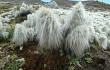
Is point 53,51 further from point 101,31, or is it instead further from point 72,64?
point 101,31

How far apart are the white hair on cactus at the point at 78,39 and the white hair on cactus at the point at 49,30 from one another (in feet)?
1.33

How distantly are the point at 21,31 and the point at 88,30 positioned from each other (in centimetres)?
263

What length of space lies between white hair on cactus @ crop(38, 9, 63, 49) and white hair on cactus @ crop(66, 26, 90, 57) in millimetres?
404

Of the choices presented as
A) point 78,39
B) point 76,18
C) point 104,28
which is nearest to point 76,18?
point 76,18

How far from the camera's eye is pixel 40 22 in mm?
9484

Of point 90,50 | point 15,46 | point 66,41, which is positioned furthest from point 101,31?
point 15,46

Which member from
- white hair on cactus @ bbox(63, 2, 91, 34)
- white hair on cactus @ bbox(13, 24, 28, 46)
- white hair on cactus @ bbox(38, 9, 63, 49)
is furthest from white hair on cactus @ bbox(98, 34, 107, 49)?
white hair on cactus @ bbox(13, 24, 28, 46)

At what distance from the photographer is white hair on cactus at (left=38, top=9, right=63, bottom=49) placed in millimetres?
9211

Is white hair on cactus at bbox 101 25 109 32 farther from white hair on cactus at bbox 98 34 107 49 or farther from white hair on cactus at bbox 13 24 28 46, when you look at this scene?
white hair on cactus at bbox 13 24 28 46

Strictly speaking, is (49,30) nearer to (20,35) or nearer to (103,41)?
(20,35)

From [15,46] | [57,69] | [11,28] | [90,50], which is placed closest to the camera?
[57,69]

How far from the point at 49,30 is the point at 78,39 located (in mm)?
1021

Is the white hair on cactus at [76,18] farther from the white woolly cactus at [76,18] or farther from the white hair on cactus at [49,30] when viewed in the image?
the white hair on cactus at [49,30]

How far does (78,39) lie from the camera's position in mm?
9102
